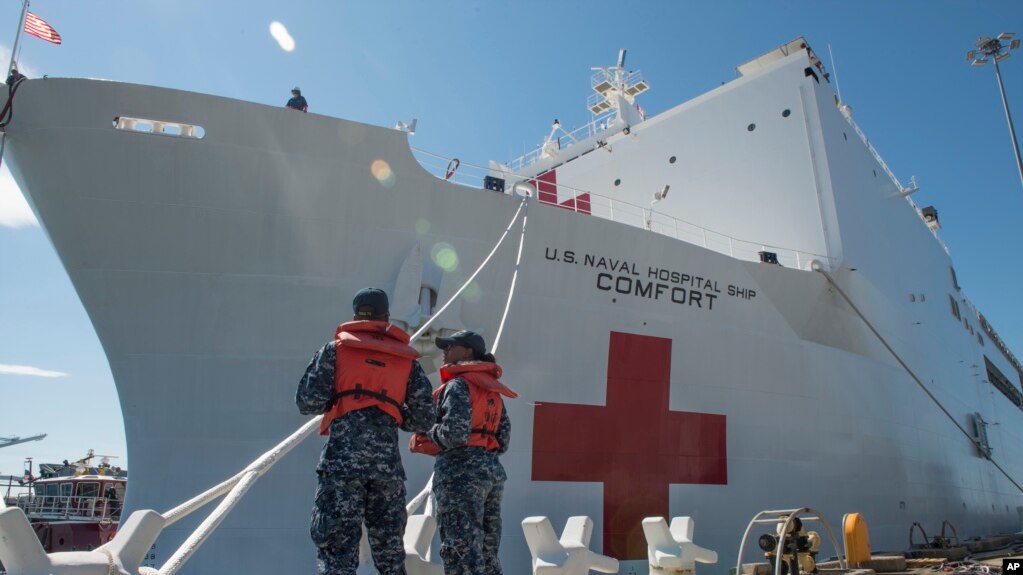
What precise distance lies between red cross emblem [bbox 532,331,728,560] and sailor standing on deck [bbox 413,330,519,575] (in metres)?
2.22

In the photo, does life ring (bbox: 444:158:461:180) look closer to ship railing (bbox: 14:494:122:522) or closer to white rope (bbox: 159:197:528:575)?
white rope (bbox: 159:197:528:575)

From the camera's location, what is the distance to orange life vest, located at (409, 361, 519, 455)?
239 cm

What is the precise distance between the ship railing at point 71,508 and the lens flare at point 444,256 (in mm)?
7620

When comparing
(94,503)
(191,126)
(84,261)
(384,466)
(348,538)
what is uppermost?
(191,126)

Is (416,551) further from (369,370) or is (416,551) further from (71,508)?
(71,508)

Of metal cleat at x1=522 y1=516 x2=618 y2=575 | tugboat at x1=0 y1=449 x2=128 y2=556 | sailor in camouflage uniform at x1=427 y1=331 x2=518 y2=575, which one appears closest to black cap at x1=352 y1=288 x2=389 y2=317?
sailor in camouflage uniform at x1=427 y1=331 x2=518 y2=575

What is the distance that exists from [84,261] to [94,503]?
24.4 ft

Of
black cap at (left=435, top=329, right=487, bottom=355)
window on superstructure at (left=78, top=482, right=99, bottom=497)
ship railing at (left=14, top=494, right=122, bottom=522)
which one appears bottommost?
ship railing at (left=14, top=494, right=122, bottom=522)

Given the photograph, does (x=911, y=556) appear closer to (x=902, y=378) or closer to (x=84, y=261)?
(x=902, y=378)

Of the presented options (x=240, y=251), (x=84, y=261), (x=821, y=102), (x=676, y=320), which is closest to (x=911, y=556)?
(x=676, y=320)

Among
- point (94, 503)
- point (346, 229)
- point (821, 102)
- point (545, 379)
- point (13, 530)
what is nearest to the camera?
point (13, 530)

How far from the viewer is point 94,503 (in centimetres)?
962

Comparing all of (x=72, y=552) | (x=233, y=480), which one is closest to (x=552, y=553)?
(x=233, y=480)

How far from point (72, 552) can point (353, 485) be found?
69cm
